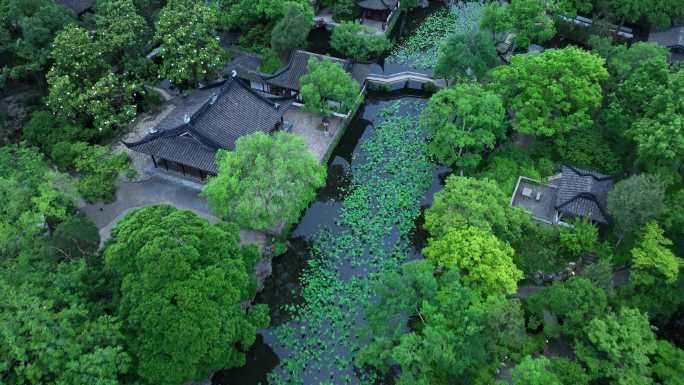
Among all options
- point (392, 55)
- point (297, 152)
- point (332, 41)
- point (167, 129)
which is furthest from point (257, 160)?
point (392, 55)

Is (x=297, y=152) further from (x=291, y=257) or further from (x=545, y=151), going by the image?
(x=545, y=151)

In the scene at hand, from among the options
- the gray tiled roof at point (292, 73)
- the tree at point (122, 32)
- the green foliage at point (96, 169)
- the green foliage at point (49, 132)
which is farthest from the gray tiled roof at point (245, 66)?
the green foliage at point (49, 132)

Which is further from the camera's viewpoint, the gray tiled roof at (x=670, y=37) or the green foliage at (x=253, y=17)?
the green foliage at (x=253, y=17)

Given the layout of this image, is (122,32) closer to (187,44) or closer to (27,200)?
(187,44)

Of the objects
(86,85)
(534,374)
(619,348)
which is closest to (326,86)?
(86,85)

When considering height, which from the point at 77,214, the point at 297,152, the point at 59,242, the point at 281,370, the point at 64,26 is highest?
the point at 64,26

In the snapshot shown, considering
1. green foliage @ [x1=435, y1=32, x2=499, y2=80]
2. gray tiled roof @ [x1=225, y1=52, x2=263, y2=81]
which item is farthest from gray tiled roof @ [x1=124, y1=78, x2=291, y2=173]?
green foliage @ [x1=435, y1=32, x2=499, y2=80]

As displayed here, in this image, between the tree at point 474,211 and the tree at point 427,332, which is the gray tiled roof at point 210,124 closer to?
the tree at point 474,211
